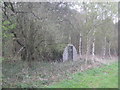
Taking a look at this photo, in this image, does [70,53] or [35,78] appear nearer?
[35,78]

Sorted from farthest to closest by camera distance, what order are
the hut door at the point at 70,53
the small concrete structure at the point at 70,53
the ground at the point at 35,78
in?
the hut door at the point at 70,53 → the small concrete structure at the point at 70,53 → the ground at the point at 35,78

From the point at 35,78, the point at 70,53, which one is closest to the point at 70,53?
the point at 70,53

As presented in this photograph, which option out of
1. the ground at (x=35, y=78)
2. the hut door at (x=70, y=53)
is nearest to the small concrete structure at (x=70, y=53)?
the hut door at (x=70, y=53)

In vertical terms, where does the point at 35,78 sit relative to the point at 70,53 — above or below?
below

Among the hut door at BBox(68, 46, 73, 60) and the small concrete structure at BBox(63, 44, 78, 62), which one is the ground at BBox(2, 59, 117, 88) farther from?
the hut door at BBox(68, 46, 73, 60)

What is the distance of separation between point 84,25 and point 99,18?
80 cm

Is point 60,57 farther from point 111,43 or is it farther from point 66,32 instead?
point 111,43

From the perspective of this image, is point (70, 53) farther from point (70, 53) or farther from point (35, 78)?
point (35, 78)

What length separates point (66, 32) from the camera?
25.4 ft

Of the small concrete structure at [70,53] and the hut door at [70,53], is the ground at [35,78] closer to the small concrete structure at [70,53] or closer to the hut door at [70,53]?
the small concrete structure at [70,53]

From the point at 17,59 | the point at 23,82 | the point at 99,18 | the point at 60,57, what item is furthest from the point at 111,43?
the point at 23,82

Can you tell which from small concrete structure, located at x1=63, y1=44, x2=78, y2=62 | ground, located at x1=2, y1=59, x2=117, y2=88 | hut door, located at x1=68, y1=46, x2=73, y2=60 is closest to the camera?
ground, located at x1=2, y1=59, x2=117, y2=88

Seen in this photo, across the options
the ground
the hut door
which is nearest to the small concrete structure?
the hut door

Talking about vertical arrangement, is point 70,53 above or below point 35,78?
above
